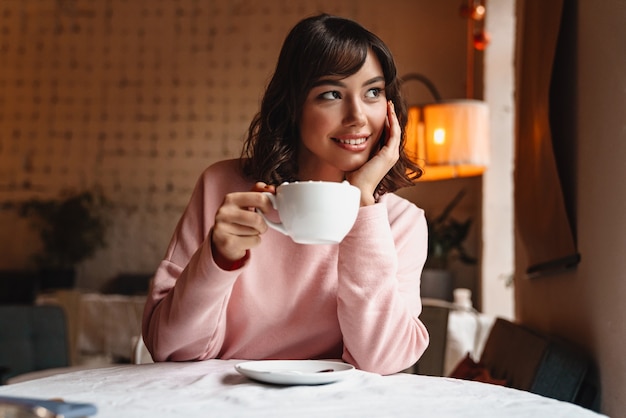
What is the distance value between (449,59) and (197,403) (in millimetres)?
6667

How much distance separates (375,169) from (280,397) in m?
0.49

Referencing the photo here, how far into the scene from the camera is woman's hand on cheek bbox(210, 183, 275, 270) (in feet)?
3.11

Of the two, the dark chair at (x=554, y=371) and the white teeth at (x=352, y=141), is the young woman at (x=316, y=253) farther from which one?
the dark chair at (x=554, y=371)

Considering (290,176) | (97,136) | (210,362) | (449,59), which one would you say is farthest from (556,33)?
(97,136)

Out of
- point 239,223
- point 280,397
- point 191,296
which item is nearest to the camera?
point 280,397

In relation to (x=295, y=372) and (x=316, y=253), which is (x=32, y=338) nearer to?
(x=316, y=253)

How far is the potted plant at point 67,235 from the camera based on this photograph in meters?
7.51

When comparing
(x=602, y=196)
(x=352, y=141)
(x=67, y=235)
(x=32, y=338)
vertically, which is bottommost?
(x=67, y=235)

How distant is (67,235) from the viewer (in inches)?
296

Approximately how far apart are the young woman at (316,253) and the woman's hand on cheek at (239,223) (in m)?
0.05

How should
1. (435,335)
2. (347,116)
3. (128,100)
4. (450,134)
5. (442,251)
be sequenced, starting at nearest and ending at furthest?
(347,116)
(435,335)
(450,134)
(442,251)
(128,100)

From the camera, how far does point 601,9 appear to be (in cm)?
165

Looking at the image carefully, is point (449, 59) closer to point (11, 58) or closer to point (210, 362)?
point (11, 58)

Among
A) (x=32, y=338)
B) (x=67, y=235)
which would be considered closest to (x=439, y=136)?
(x=32, y=338)
